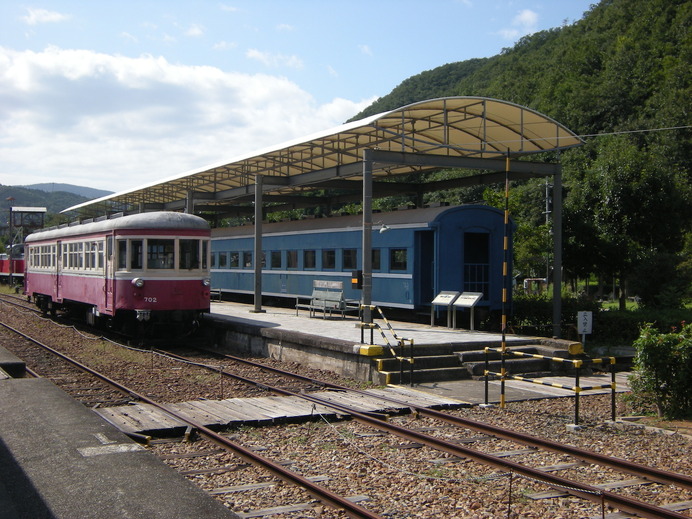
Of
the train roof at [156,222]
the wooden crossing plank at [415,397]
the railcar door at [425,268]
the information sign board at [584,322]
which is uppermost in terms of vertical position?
the train roof at [156,222]

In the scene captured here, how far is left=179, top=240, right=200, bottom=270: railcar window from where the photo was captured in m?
16.7

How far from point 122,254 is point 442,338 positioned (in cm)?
777

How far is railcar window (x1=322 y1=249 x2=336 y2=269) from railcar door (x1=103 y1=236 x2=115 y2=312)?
260 inches

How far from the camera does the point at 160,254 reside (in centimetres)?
1661

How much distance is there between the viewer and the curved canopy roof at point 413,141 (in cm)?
1570

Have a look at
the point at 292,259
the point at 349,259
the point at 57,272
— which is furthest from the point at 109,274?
the point at 292,259

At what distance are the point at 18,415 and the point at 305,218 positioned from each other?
15925 mm

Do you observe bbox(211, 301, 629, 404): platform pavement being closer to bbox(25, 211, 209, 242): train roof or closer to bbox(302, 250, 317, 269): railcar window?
bbox(302, 250, 317, 269): railcar window

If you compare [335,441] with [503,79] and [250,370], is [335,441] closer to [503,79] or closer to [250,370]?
[250,370]

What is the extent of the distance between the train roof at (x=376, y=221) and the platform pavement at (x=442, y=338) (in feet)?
8.57

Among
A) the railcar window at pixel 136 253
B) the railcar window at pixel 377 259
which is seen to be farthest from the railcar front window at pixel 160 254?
the railcar window at pixel 377 259

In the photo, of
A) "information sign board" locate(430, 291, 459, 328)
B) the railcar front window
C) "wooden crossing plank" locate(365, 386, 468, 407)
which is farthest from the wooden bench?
"wooden crossing plank" locate(365, 386, 468, 407)

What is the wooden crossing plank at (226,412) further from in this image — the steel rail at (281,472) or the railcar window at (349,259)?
the railcar window at (349,259)

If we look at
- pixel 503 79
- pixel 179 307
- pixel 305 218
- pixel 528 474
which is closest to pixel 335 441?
pixel 528 474
